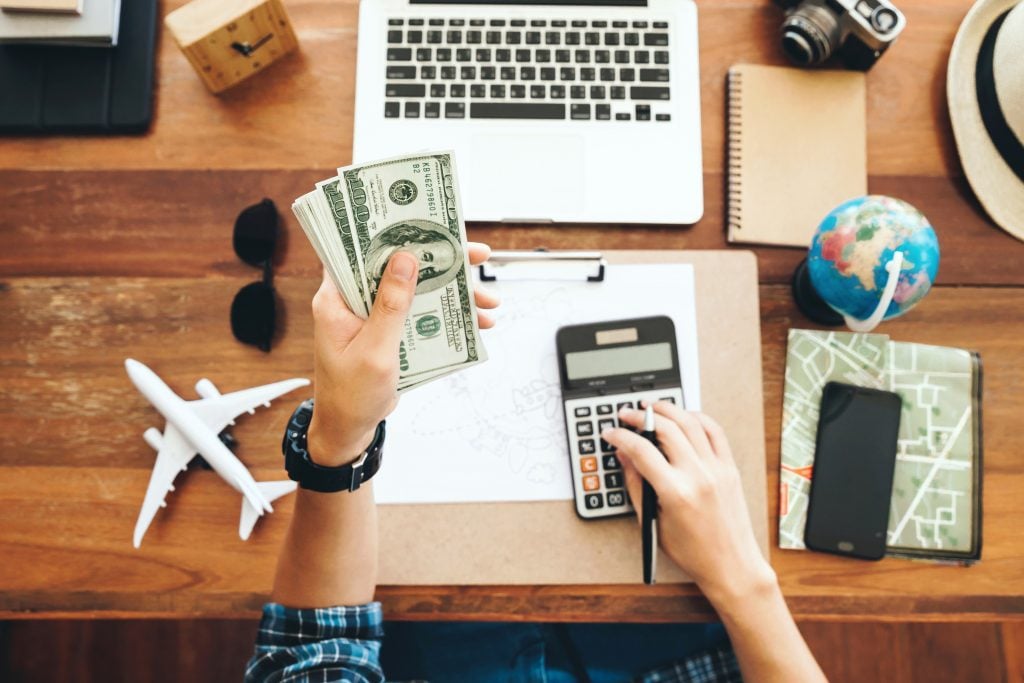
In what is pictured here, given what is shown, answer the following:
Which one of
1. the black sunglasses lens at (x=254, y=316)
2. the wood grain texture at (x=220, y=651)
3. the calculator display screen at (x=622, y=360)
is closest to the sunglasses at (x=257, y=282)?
the black sunglasses lens at (x=254, y=316)

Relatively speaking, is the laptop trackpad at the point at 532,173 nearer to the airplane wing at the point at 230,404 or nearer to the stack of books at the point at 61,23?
the airplane wing at the point at 230,404

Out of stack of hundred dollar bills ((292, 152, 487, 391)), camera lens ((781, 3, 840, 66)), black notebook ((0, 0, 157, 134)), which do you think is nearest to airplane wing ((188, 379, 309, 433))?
stack of hundred dollar bills ((292, 152, 487, 391))

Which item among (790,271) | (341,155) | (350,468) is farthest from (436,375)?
(790,271)

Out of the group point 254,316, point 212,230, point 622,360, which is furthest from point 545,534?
point 212,230

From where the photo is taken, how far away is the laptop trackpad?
32.8 inches

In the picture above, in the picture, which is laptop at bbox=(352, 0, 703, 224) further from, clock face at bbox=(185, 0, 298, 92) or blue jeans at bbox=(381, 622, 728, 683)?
blue jeans at bbox=(381, 622, 728, 683)

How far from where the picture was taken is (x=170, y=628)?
1375mm

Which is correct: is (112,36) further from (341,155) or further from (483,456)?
(483,456)

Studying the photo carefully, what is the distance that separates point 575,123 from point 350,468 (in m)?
0.49

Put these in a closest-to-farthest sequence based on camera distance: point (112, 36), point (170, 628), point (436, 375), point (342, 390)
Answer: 1. point (342, 390)
2. point (436, 375)
3. point (112, 36)
4. point (170, 628)

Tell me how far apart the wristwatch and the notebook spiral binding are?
1.61ft

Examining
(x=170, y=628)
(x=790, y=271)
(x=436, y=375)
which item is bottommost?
(x=170, y=628)

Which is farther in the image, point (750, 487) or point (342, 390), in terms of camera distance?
point (750, 487)

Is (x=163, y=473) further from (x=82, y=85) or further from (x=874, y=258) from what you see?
(x=874, y=258)
